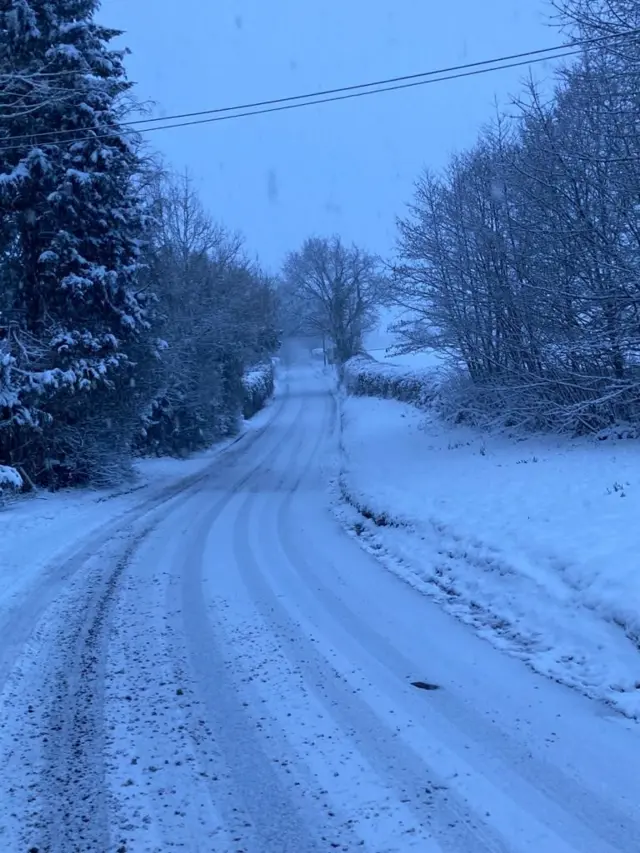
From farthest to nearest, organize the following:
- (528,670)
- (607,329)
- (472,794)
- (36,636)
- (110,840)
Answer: (607,329)
(36,636)
(528,670)
(472,794)
(110,840)

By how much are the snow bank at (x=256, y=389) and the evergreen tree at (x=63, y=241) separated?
23.9m

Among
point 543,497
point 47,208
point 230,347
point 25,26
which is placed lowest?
point 543,497

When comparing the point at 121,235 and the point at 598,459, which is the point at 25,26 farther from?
the point at 598,459

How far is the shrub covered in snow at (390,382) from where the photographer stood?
1016 inches

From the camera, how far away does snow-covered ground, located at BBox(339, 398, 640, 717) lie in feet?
18.0

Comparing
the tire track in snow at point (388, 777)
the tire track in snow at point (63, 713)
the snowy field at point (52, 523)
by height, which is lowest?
the tire track in snow at point (388, 777)

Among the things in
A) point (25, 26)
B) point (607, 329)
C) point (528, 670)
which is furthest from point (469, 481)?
point (25, 26)

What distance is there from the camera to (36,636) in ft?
21.0

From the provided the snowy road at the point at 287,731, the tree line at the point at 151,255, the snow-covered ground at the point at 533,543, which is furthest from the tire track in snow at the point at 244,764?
the tree line at the point at 151,255

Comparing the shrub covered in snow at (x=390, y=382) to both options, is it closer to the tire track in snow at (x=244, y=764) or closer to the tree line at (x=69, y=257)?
the tree line at (x=69, y=257)

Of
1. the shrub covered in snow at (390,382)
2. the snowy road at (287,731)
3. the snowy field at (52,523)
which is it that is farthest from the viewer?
the shrub covered in snow at (390,382)

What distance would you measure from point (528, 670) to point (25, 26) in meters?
16.0

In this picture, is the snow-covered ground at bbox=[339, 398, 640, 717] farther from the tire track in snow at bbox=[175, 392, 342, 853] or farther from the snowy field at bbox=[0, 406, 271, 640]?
the snowy field at bbox=[0, 406, 271, 640]

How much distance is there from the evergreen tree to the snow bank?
2391cm
